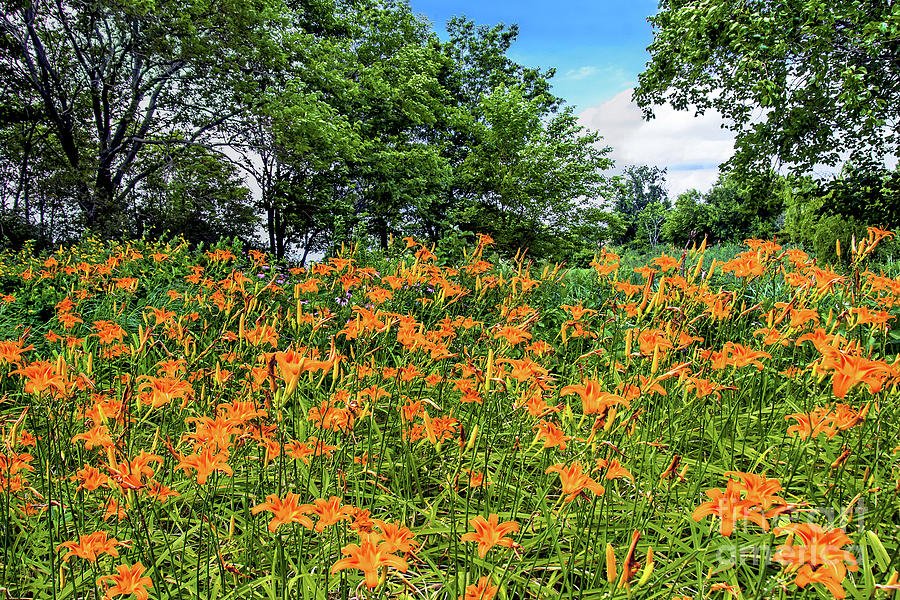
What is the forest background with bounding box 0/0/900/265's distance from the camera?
8.59 m

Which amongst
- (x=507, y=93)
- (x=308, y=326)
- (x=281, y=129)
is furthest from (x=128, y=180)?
(x=308, y=326)

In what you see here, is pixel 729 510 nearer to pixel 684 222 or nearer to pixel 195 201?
pixel 195 201

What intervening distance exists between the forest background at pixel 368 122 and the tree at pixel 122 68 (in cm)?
6

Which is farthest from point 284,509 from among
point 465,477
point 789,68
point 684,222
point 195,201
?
point 684,222

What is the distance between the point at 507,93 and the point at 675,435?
1715 centimetres

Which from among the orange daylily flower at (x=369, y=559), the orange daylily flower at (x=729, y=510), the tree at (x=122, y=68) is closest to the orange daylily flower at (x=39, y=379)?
the orange daylily flower at (x=369, y=559)

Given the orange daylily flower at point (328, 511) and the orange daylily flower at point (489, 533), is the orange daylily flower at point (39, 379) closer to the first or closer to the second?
the orange daylily flower at point (328, 511)

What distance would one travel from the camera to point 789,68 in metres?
8.44

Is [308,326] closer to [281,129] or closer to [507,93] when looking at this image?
[281,129]

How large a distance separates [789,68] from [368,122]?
41.9 ft

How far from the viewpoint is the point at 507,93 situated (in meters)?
17.3

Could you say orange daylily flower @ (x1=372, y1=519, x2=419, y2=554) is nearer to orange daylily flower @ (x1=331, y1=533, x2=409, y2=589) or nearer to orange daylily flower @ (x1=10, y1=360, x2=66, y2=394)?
orange daylily flower @ (x1=331, y1=533, x2=409, y2=589)

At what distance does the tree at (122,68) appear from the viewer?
11633 mm

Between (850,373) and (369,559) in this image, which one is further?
(850,373)
